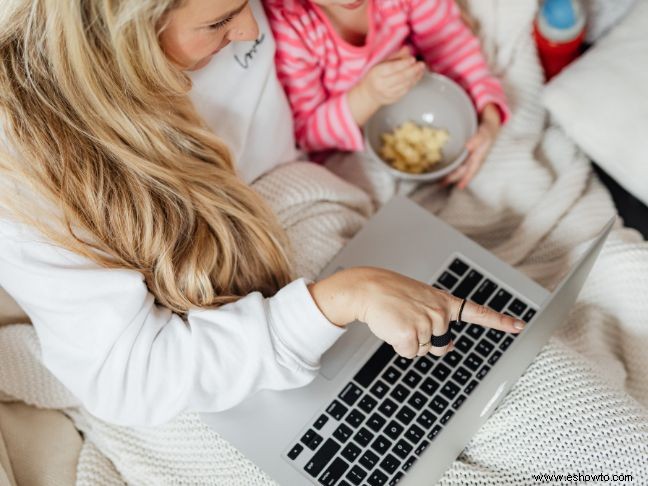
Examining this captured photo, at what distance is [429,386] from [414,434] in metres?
0.06

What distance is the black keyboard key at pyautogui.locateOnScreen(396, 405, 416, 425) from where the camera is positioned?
879mm

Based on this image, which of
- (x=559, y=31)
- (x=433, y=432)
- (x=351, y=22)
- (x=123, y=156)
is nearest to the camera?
(x=123, y=156)

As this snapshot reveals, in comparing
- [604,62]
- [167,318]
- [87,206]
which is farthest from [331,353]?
[604,62]

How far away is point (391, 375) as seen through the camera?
2.97 ft

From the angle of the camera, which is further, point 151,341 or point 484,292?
point 484,292

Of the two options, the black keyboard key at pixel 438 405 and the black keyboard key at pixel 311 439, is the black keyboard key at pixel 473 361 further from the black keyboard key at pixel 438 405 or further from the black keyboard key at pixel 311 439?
the black keyboard key at pixel 311 439

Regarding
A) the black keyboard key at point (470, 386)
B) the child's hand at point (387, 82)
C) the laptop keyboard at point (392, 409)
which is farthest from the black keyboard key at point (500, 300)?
the child's hand at point (387, 82)

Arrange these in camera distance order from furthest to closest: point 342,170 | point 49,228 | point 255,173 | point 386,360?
point 342,170 → point 255,173 → point 386,360 → point 49,228

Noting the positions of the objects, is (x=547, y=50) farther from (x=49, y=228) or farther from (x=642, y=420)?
(x=49, y=228)

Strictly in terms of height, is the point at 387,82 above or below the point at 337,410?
above

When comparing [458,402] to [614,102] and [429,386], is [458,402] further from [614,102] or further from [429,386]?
[614,102]

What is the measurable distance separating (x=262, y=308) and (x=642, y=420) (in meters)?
0.47

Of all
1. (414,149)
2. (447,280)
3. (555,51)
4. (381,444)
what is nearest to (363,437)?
(381,444)

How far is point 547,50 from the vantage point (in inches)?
48.6
